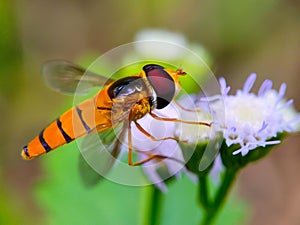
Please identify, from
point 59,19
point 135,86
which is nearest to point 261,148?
point 135,86

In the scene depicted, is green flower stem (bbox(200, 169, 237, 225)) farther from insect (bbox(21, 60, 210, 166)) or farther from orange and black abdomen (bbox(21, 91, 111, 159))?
orange and black abdomen (bbox(21, 91, 111, 159))

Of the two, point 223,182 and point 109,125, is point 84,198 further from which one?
point 109,125

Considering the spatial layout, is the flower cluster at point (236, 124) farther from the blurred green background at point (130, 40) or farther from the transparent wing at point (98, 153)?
the blurred green background at point (130, 40)

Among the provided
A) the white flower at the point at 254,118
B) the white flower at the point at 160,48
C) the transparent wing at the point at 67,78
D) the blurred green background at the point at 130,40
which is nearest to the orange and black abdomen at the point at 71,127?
the transparent wing at the point at 67,78

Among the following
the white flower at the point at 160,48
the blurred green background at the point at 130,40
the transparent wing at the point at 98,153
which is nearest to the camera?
the transparent wing at the point at 98,153

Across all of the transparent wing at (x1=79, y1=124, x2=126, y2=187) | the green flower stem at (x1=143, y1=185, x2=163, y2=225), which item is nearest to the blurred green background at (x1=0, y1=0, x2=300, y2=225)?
the green flower stem at (x1=143, y1=185, x2=163, y2=225)

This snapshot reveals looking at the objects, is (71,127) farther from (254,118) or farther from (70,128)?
(254,118)

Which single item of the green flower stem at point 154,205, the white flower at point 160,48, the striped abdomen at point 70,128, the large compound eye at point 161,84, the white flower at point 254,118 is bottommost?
the green flower stem at point 154,205
